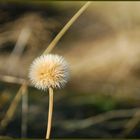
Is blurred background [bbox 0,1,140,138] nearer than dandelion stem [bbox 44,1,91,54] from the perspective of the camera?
No

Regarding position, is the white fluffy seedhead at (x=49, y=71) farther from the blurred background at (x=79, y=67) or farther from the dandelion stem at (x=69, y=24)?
the blurred background at (x=79, y=67)

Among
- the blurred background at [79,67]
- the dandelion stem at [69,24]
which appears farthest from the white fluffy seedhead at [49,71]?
the blurred background at [79,67]

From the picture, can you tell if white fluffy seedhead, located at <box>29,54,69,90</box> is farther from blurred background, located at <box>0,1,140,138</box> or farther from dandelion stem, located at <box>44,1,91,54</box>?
blurred background, located at <box>0,1,140,138</box>

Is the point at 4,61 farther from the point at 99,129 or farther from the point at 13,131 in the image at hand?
the point at 99,129

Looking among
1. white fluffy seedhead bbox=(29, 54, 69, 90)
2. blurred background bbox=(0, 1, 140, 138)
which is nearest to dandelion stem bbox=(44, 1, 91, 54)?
white fluffy seedhead bbox=(29, 54, 69, 90)

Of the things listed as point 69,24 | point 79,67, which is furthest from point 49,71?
point 79,67

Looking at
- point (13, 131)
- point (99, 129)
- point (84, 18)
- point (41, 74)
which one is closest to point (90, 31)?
point (84, 18)

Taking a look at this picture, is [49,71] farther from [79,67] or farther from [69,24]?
[79,67]
